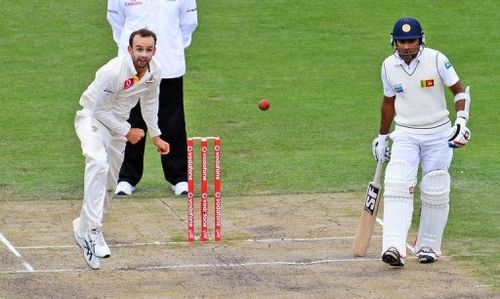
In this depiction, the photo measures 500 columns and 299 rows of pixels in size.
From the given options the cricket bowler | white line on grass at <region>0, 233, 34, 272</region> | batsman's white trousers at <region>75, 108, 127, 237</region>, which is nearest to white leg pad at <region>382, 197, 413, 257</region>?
the cricket bowler

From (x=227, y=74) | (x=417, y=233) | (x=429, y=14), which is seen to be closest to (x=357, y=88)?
(x=227, y=74)

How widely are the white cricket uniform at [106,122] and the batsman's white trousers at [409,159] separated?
6.75 ft

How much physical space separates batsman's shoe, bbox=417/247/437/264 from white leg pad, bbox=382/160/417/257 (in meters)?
0.21

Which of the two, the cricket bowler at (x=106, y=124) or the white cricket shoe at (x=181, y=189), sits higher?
the cricket bowler at (x=106, y=124)

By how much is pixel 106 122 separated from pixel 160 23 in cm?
303

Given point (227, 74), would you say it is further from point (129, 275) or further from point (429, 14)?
point (129, 275)

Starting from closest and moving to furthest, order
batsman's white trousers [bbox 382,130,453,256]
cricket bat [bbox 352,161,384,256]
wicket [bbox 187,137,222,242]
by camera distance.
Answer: batsman's white trousers [bbox 382,130,453,256] < cricket bat [bbox 352,161,384,256] < wicket [bbox 187,137,222,242]

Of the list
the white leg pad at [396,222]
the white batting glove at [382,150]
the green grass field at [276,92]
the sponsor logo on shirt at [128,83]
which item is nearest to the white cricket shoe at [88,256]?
the sponsor logo on shirt at [128,83]

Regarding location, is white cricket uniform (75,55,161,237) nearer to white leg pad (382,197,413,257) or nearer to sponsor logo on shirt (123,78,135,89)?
sponsor logo on shirt (123,78,135,89)

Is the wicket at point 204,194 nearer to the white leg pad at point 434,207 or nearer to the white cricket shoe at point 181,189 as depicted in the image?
the white leg pad at point 434,207

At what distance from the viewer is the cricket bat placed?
11.6 m

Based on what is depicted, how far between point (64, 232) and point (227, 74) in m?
7.40

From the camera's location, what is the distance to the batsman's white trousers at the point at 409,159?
1138 cm

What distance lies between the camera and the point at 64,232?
12547mm
